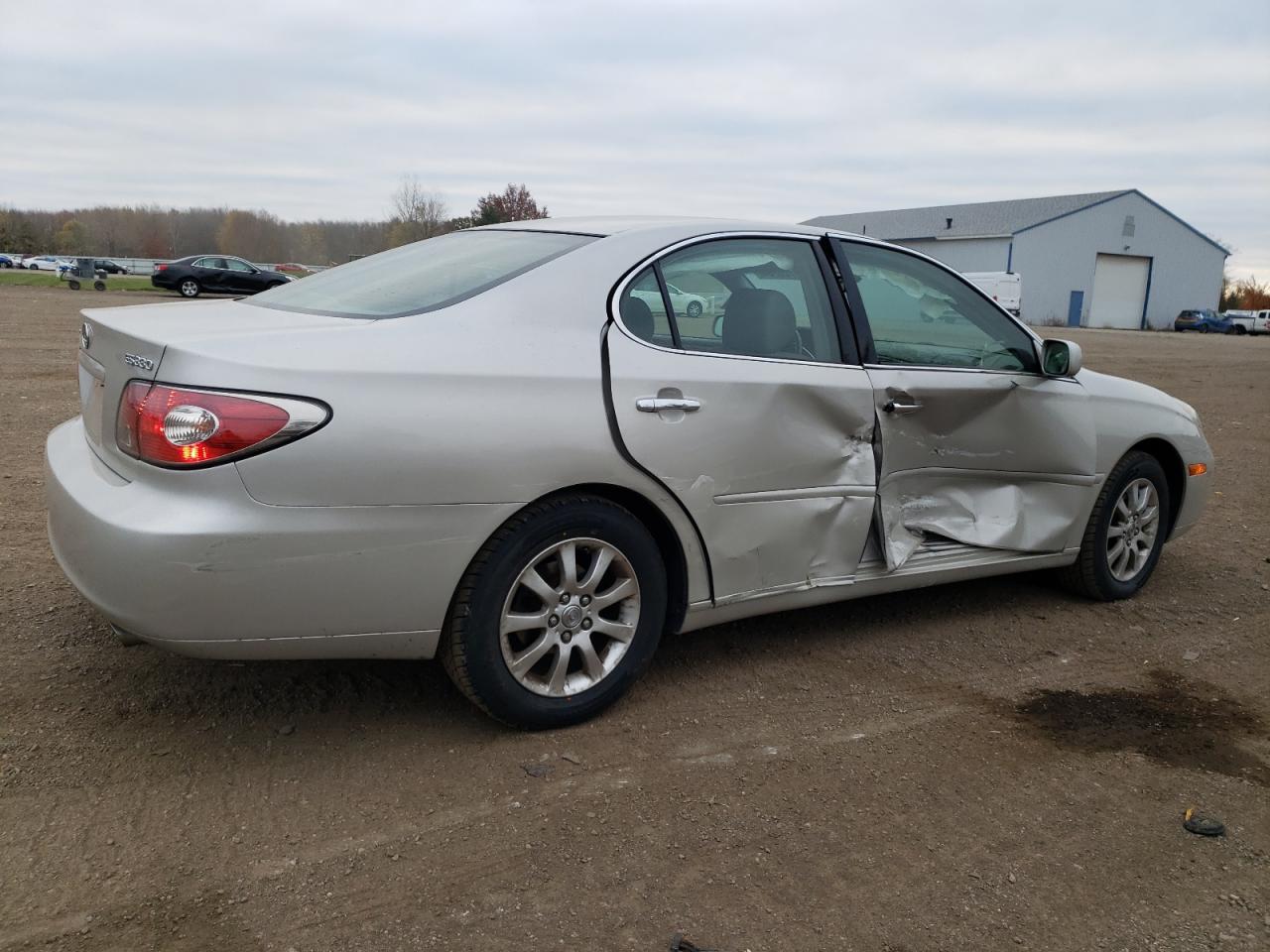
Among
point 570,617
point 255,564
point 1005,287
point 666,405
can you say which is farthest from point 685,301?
point 1005,287

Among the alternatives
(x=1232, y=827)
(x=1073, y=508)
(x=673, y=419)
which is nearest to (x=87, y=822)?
(x=673, y=419)

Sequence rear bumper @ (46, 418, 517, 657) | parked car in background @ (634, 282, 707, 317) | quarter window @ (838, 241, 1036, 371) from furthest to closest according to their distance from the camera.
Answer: quarter window @ (838, 241, 1036, 371) → parked car in background @ (634, 282, 707, 317) → rear bumper @ (46, 418, 517, 657)

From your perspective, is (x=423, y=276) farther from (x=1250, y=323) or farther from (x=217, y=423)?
(x=1250, y=323)

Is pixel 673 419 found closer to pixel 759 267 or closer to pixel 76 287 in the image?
pixel 759 267

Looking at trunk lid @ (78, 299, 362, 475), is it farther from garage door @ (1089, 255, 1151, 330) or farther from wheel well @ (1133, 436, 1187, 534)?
A: garage door @ (1089, 255, 1151, 330)

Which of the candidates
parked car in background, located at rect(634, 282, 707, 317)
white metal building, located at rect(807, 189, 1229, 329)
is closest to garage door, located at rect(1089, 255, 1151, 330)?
white metal building, located at rect(807, 189, 1229, 329)

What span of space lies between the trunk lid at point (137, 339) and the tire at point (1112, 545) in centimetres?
350

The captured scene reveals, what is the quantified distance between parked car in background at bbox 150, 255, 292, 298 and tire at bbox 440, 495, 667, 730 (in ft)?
96.5

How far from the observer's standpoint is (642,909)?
2492 millimetres

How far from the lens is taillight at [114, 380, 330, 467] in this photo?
271cm

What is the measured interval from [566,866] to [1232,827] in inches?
74.1

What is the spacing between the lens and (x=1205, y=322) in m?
51.8

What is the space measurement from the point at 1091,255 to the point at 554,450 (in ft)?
186

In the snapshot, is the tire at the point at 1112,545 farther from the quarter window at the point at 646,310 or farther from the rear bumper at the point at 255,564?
the rear bumper at the point at 255,564
